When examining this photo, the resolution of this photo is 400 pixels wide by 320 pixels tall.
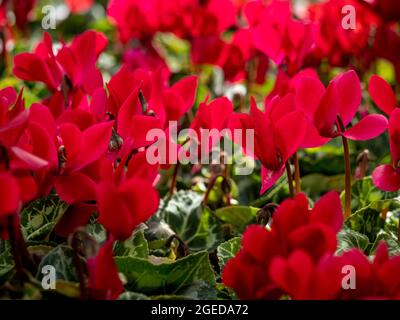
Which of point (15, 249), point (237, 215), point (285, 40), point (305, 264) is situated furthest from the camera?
point (285, 40)

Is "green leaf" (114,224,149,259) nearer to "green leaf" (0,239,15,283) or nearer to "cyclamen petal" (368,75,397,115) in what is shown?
"green leaf" (0,239,15,283)

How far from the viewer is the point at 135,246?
1.19 meters

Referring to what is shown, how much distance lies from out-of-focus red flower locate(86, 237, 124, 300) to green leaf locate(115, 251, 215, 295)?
0.09m

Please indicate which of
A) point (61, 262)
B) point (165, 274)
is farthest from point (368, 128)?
point (61, 262)

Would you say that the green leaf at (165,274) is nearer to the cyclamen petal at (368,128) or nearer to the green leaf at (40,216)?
the green leaf at (40,216)

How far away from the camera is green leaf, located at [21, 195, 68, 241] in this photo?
1.20m

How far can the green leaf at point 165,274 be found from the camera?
3.63ft

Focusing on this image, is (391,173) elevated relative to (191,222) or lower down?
elevated

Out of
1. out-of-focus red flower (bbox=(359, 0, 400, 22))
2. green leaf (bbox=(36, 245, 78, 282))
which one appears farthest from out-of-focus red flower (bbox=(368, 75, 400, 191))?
out-of-focus red flower (bbox=(359, 0, 400, 22))

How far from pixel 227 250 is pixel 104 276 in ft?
0.85

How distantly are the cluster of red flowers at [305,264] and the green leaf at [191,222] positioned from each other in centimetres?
44

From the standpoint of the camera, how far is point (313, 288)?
3.10 ft

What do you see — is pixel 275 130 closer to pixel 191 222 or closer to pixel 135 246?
pixel 135 246

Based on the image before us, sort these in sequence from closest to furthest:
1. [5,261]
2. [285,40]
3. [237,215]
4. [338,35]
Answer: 1. [5,261]
2. [237,215]
3. [285,40]
4. [338,35]
